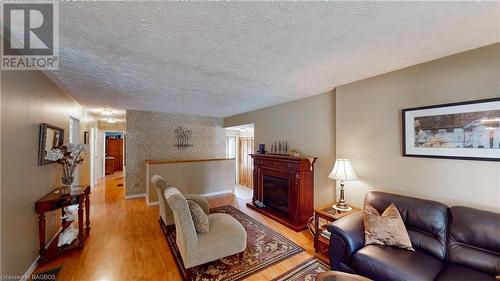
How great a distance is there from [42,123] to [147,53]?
170 cm

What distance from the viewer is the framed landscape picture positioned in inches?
68.5

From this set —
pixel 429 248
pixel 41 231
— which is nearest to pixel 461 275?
pixel 429 248

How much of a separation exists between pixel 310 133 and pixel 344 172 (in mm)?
1149

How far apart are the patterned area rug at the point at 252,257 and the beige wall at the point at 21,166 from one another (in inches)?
58.9

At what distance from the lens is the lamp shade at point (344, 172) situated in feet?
8.42

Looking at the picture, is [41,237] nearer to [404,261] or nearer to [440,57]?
[404,261]

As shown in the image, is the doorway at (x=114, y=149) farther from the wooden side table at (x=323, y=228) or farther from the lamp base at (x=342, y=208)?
the lamp base at (x=342, y=208)

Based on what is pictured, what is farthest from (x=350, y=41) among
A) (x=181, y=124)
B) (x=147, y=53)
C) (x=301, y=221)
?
(x=181, y=124)

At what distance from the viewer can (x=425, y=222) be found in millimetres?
1881

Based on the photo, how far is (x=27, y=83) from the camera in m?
2.00

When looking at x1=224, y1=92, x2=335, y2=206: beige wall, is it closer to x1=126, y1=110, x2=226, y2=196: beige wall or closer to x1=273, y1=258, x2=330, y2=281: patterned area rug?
x1=273, y1=258, x2=330, y2=281: patterned area rug

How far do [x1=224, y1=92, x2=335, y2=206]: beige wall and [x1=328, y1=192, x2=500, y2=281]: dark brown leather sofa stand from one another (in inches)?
47.6

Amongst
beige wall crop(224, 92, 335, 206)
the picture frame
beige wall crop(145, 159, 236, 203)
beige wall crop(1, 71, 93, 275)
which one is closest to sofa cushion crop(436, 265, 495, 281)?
beige wall crop(224, 92, 335, 206)

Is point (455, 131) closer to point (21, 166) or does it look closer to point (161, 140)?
point (21, 166)
